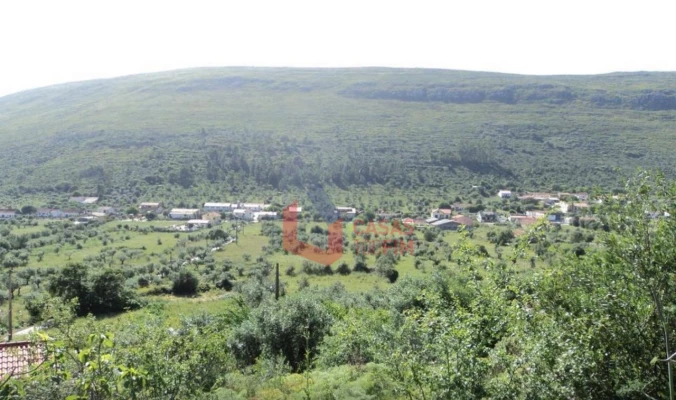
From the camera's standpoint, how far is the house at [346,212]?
6449cm

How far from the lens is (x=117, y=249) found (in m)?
45.1

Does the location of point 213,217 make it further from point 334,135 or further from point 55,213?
→ point 334,135

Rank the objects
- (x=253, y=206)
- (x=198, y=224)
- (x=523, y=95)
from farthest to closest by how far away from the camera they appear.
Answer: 1. (x=523, y=95)
2. (x=253, y=206)
3. (x=198, y=224)

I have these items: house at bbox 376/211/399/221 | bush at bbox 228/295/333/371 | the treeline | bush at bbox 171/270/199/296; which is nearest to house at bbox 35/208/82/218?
bush at bbox 171/270/199/296

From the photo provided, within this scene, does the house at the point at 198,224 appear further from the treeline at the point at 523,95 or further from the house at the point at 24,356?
the treeline at the point at 523,95

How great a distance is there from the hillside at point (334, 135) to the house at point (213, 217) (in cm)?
1135

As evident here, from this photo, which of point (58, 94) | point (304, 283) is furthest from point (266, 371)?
point (58, 94)

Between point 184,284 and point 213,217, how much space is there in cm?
3156

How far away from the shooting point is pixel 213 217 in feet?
210

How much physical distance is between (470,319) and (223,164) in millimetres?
86441

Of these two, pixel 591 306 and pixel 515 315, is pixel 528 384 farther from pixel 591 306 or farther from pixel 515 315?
pixel 591 306

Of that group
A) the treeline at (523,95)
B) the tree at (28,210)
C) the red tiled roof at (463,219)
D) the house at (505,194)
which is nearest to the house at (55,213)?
the tree at (28,210)

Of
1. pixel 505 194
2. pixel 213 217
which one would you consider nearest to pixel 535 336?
pixel 213 217

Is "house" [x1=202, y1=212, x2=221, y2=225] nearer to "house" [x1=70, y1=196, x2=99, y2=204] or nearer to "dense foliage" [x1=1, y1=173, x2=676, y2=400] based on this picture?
"house" [x1=70, y1=196, x2=99, y2=204]
